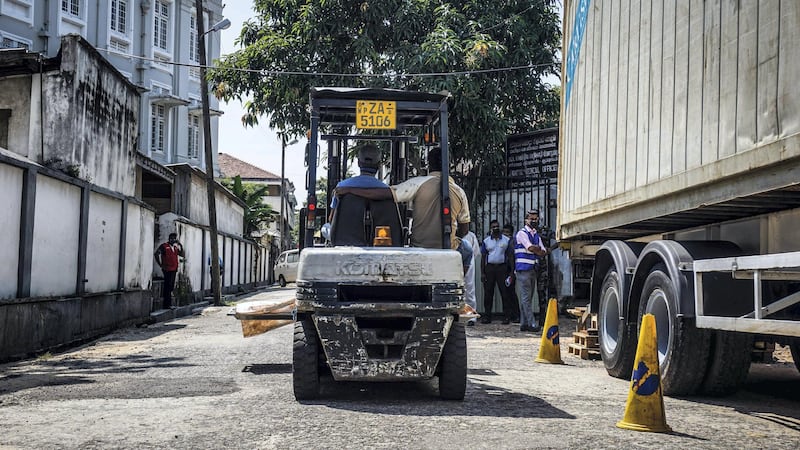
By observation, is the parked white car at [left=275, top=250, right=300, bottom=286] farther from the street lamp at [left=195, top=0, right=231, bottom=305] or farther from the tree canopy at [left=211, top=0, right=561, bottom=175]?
the tree canopy at [left=211, top=0, right=561, bottom=175]

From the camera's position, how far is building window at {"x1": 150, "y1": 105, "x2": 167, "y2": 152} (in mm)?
36688

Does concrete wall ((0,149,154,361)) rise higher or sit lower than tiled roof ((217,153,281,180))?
lower

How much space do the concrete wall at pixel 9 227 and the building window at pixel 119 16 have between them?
24321 mm

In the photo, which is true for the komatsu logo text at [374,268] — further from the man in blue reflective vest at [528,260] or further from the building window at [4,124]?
the building window at [4,124]

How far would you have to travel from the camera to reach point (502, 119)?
17.8 m

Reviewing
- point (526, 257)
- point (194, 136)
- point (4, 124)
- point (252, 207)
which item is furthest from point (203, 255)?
point (252, 207)

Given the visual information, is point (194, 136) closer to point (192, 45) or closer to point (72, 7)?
point (192, 45)

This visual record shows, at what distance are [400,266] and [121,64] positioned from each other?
30.3 meters

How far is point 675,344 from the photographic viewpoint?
6484 mm

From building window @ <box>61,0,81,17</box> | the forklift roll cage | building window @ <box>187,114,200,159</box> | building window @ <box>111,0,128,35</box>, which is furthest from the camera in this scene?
building window @ <box>187,114,200,159</box>

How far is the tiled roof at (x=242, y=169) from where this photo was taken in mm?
65000

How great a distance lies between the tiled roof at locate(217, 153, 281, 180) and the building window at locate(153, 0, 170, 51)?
27.9 m

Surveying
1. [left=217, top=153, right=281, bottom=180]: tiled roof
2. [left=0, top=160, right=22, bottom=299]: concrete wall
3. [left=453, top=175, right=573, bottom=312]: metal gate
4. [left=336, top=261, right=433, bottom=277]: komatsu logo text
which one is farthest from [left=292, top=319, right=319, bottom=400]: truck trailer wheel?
[left=217, top=153, right=281, bottom=180]: tiled roof

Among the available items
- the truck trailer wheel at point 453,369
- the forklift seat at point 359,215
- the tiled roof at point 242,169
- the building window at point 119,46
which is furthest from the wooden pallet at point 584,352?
the tiled roof at point 242,169
